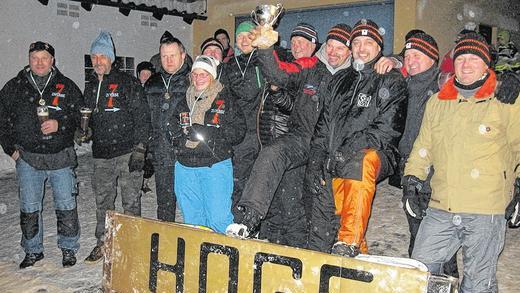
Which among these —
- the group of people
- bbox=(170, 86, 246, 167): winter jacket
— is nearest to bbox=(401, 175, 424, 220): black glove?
the group of people

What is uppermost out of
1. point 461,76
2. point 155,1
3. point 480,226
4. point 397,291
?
point 155,1

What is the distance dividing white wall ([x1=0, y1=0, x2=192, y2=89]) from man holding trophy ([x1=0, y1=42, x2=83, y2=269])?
716 cm

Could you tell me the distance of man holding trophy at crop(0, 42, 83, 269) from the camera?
4.55m

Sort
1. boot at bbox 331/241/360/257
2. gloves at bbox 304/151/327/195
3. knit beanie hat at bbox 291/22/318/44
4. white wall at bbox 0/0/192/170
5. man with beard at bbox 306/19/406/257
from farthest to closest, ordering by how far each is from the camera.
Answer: white wall at bbox 0/0/192/170, knit beanie hat at bbox 291/22/318/44, gloves at bbox 304/151/327/195, man with beard at bbox 306/19/406/257, boot at bbox 331/241/360/257

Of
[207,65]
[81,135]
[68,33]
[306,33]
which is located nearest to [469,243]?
[207,65]

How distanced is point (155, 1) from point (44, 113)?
10.1m

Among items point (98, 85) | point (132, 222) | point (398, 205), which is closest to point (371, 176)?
point (132, 222)

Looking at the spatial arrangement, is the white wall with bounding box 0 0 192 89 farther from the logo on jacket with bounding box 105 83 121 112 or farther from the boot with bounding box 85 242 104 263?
the boot with bounding box 85 242 104 263

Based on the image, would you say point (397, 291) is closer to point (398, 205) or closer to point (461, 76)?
point (461, 76)

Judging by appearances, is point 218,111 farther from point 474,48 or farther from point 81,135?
point 474,48

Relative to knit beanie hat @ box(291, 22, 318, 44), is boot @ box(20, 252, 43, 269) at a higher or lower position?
lower

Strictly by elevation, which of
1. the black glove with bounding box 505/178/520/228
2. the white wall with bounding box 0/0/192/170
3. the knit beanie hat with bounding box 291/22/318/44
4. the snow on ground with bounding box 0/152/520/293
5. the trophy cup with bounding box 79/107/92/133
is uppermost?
the white wall with bounding box 0/0/192/170

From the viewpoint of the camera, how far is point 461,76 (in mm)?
3105

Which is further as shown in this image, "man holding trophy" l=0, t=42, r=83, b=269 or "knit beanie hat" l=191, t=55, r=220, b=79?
"man holding trophy" l=0, t=42, r=83, b=269
